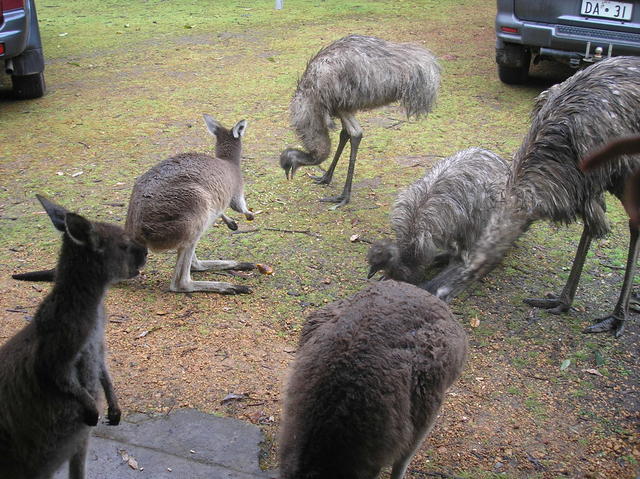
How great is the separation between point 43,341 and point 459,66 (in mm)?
8265

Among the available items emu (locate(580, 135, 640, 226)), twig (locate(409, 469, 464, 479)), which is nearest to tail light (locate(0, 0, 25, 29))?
twig (locate(409, 469, 464, 479))

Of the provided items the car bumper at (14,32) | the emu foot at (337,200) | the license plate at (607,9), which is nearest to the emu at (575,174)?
the emu foot at (337,200)

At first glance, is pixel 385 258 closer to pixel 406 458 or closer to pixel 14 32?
pixel 406 458

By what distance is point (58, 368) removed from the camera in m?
2.80

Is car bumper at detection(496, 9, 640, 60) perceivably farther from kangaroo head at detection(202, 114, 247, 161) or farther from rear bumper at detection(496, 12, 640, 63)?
kangaroo head at detection(202, 114, 247, 161)

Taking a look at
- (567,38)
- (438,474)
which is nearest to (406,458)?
(438,474)

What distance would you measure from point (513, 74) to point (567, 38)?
1.20 meters

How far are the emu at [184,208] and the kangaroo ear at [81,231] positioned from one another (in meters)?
1.50

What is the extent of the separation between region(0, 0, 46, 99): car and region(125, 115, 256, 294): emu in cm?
389

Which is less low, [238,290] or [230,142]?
[230,142]

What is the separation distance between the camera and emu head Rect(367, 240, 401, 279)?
472cm

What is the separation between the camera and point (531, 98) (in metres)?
8.79

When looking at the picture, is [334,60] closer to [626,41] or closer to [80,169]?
[80,169]

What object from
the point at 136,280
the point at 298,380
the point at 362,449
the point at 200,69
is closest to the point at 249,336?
the point at 136,280
